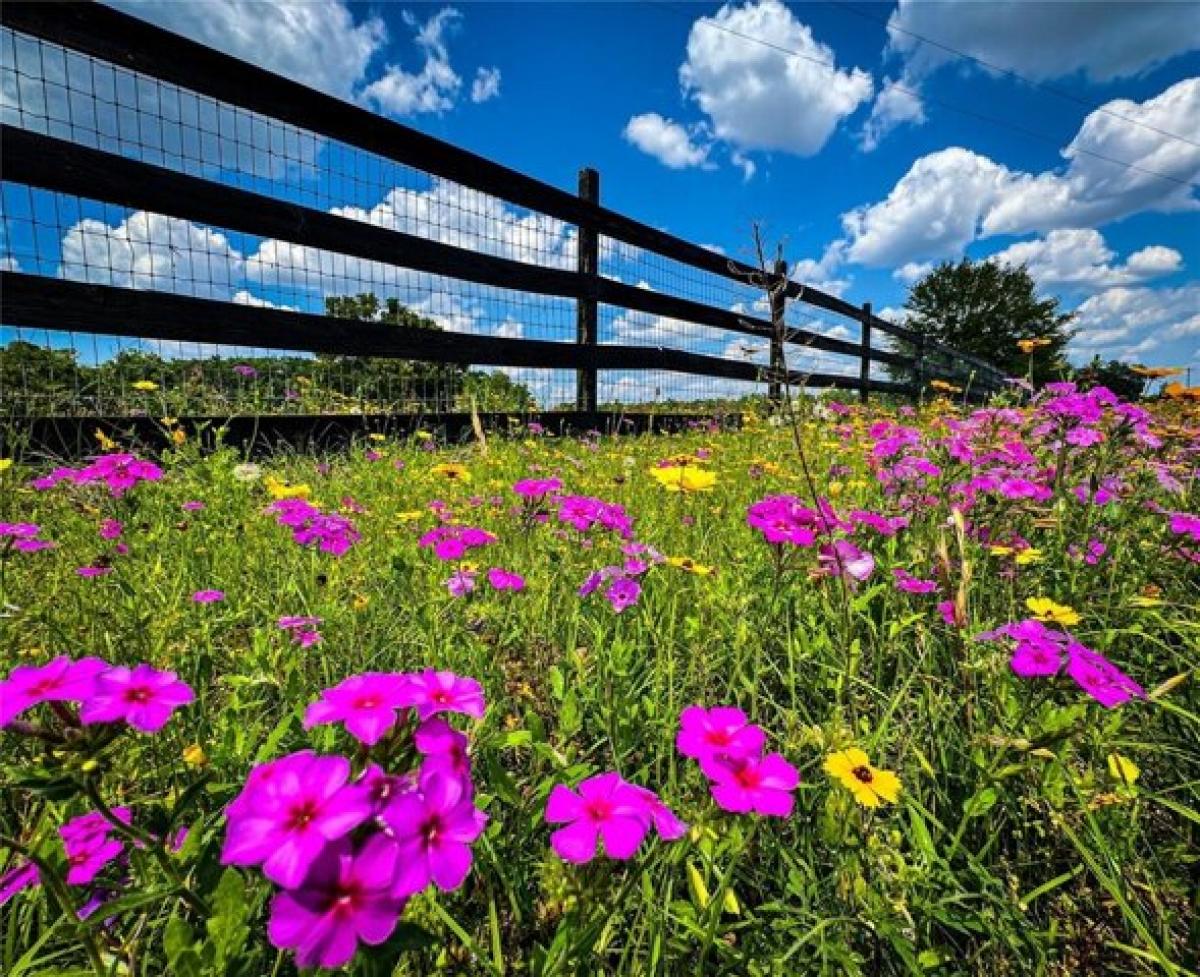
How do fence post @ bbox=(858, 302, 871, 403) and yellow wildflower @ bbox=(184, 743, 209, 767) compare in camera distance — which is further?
fence post @ bbox=(858, 302, 871, 403)

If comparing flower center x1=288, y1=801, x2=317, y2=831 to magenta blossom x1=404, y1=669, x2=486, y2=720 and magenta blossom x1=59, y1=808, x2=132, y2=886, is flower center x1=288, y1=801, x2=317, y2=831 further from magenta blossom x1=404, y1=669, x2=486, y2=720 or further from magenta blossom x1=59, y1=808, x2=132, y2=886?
magenta blossom x1=59, y1=808, x2=132, y2=886

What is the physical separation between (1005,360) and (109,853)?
3692 cm

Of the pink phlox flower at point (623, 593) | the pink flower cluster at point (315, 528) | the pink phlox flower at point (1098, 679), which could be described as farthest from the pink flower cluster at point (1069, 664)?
the pink flower cluster at point (315, 528)

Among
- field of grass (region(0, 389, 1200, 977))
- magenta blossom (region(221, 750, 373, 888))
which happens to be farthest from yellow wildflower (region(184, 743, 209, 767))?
magenta blossom (region(221, 750, 373, 888))

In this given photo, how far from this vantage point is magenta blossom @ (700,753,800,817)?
577 millimetres

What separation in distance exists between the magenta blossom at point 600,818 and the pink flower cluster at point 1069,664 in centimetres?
61

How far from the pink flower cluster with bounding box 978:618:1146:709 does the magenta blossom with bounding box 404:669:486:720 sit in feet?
2.37

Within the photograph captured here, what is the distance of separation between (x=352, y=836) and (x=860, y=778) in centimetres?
55

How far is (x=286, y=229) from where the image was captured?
3781mm

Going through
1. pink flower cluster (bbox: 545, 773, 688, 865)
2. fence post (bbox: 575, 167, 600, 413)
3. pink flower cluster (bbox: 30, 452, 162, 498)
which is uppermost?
fence post (bbox: 575, 167, 600, 413)

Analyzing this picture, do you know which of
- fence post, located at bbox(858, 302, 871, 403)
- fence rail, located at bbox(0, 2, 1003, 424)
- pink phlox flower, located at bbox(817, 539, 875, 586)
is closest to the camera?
pink phlox flower, located at bbox(817, 539, 875, 586)

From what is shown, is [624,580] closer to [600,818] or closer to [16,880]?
[600,818]

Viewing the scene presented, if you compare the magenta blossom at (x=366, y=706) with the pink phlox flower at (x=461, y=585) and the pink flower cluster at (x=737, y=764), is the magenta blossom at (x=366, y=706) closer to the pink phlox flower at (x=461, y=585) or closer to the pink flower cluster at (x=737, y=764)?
the pink flower cluster at (x=737, y=764)

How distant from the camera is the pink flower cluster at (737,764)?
1.91 feet
